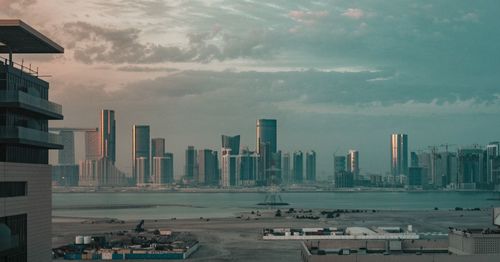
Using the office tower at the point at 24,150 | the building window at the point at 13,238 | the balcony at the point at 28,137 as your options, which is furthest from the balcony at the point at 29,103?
the building window at the point at 13,238

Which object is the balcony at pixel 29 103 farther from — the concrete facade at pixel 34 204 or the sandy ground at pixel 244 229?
the sandy ground at pixel 244 229

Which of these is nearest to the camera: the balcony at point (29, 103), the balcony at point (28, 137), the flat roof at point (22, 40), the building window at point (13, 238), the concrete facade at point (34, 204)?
the building window at point (13, 238)

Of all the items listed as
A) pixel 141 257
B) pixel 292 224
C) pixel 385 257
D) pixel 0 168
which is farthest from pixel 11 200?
pixel 292 224

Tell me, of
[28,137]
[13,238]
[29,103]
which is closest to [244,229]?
[28,137]

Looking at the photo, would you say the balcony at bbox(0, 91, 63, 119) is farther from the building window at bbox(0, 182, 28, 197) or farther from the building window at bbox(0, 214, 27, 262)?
the building window at bbox(0, 214, 27, 262)

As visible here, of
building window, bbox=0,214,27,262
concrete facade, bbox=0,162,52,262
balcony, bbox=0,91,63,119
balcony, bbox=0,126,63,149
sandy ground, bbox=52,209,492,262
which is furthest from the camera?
sandy ground, bbox=52,209,492,262

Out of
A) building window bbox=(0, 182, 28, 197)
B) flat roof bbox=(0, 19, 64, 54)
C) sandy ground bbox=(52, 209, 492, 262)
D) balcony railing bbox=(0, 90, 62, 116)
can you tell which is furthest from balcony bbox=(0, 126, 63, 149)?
sandy ground bbox=(52, 209, 492, 262)
